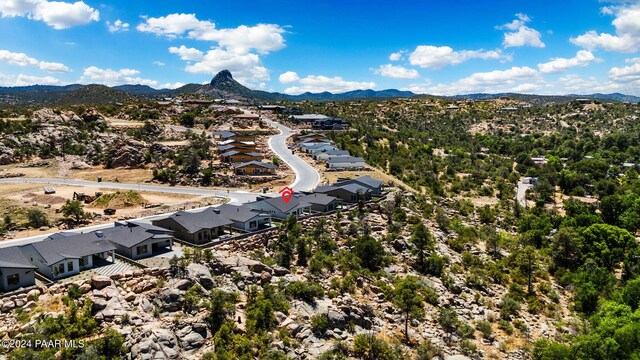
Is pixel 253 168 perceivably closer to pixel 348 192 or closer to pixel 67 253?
pixel 348 192

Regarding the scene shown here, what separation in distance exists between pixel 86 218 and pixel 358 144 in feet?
210

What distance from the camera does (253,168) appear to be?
7156 cm

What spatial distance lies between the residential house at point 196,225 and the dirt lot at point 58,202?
827 cm

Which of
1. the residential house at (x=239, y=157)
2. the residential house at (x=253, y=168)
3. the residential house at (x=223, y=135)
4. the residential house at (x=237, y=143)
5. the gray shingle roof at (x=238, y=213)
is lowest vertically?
the gray shingle roof at (x=238, y=213)

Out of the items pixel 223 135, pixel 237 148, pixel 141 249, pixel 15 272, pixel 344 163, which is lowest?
pixel 141 249

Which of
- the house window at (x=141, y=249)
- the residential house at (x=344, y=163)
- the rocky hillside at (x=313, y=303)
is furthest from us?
the residential house at (x=344, y=163)

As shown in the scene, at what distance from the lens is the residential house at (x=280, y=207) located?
1809 inches

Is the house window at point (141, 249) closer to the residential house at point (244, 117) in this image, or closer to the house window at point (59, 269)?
the house window at point (59, 269)

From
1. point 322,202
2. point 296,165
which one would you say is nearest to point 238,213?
point 322,202

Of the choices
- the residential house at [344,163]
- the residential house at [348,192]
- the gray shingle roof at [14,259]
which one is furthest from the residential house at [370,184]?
the gray shingle roof at [14,259]

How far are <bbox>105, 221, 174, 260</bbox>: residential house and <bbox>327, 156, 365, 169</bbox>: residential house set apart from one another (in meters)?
42.2

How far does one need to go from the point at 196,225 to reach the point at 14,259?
43.9 ft

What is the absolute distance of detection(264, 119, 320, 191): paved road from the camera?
64.1m

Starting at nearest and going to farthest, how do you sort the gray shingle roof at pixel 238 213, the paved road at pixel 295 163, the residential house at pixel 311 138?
1. the gray shingle roof at pixel 238 213
2. the paved road at pixel 295 163
3. the residential house at pixel 311 138
